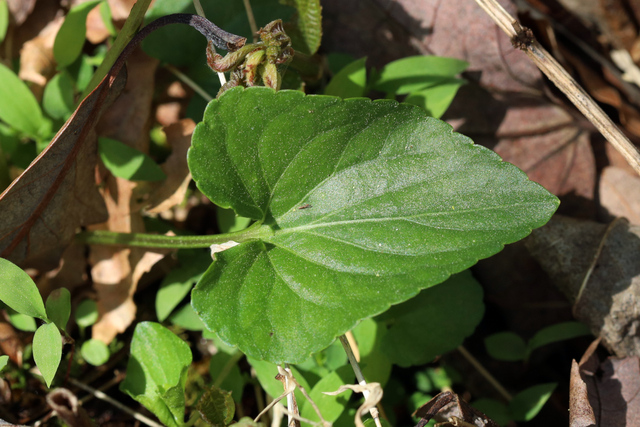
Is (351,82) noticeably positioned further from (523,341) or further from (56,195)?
(523,341)

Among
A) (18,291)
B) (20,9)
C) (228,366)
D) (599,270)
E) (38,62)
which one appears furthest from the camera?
(20,9)

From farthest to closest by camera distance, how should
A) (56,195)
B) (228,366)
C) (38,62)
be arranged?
(38,62), (228,366), (56,195)

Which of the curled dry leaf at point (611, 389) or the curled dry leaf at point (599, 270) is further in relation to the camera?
the curled dry leaf at point (599, 270)

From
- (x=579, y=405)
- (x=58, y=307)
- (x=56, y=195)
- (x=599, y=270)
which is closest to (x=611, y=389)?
(x=579, y=405)

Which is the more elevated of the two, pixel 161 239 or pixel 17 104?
pixel 17 104

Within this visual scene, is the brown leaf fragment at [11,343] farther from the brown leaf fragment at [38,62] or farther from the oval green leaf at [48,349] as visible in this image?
the brown leaf fragment at [38,62]

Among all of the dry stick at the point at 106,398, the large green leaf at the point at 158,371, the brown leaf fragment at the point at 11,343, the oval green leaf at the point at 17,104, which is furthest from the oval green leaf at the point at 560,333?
the oval green leaf at the point at 17,104
